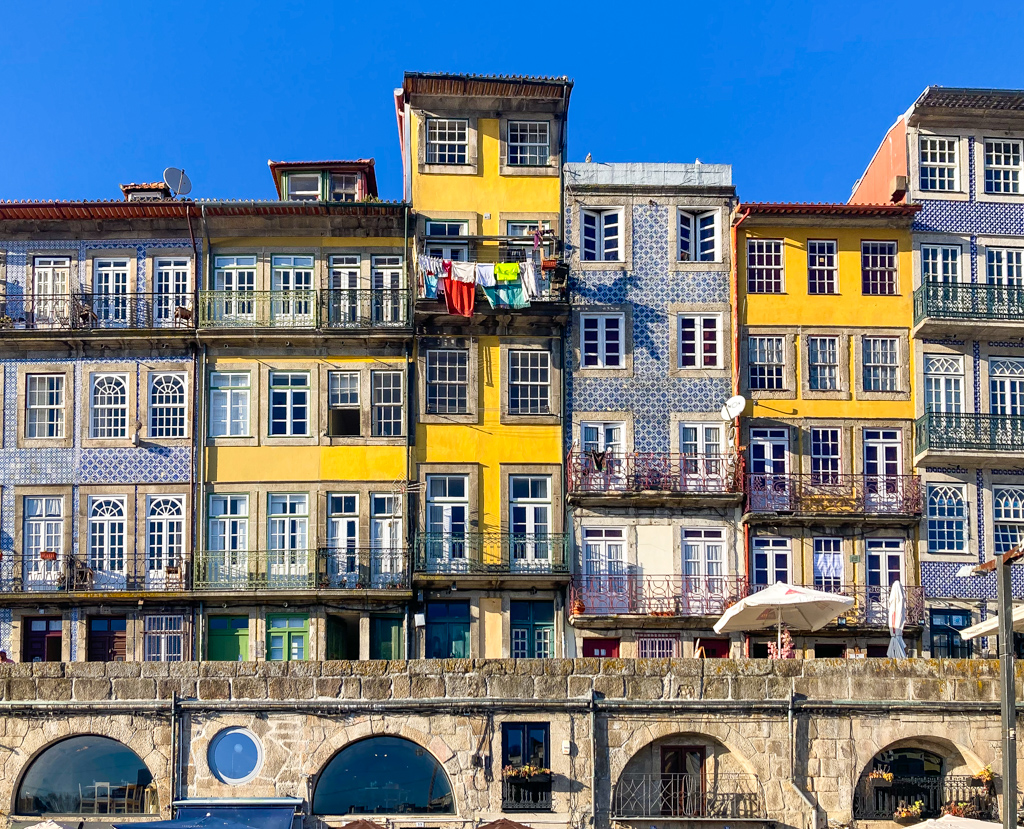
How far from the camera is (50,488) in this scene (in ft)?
133

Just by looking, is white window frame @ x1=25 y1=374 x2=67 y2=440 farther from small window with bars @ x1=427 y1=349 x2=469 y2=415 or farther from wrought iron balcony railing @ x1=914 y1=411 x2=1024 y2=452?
wrought iron balcony railing @ x1=914 y1=411 x2=1024 y2=452

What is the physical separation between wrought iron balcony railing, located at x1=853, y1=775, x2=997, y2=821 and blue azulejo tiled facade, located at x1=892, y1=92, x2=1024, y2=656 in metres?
8.15

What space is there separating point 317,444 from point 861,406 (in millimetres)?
13816

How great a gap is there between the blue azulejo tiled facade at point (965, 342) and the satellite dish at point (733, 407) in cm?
479

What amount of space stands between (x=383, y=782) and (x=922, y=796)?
10.6 m

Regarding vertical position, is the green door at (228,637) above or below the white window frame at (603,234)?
below

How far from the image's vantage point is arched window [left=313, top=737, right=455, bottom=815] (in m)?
31.3

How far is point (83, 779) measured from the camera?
3173cm

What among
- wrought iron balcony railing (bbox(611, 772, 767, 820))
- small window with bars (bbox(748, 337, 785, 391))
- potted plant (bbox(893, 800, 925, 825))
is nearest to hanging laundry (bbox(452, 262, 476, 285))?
small window with bars (bbox(748, 337, 785, 391))

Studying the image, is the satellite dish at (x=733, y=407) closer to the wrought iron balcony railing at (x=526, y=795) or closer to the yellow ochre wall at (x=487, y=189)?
the yellow ochre wall at (x=487, y=189)

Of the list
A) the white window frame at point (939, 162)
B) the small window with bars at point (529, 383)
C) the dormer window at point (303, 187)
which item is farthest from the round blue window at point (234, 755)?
the white window frame at point (939, 162)

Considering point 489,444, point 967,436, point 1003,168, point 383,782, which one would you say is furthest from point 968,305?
point 383,782

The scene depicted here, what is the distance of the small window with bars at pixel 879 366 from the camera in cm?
4159

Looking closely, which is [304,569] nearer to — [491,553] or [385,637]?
[385,637]
